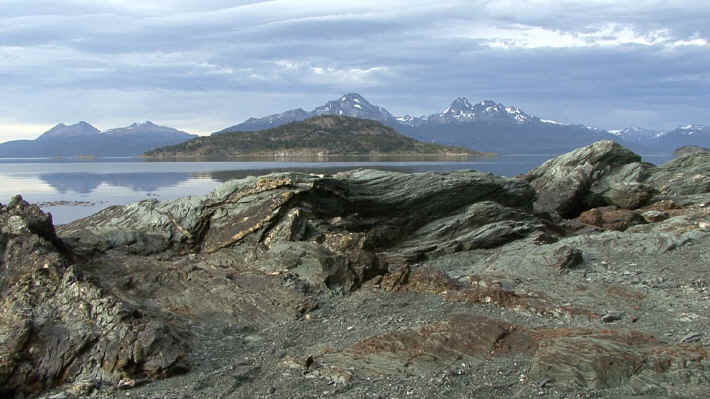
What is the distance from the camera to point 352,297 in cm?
1628

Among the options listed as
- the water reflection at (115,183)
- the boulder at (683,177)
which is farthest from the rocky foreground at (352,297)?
the water reflection at (115,183)

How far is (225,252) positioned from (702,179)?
99.6ft

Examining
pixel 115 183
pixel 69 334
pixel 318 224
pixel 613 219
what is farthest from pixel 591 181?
pixel 115 183

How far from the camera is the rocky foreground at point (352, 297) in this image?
11430 mm

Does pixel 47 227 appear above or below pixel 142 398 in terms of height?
above

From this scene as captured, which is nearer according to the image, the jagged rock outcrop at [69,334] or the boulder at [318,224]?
the jagged rock outcrop at [69,334]

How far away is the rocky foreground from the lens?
11.4 metres

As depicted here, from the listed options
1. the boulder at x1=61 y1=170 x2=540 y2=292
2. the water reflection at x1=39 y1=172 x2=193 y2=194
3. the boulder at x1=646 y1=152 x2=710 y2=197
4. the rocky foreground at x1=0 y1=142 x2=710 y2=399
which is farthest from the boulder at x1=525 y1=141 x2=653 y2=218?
the water reflection at x1=39 y1=172 x2=193 y2=194

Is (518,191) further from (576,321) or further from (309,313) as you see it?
(309,313)

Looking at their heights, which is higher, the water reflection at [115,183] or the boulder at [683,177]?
the boulder at [683,177]

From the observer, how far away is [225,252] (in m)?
19.4

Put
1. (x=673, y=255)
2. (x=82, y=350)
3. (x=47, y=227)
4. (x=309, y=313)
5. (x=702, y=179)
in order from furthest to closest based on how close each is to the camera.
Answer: (x=702, y=179), (x=673, y=255), (x=47, y=227), (x=309, y=313), (x=82, y=350)

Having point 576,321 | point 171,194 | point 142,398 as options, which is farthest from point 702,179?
point 171,194

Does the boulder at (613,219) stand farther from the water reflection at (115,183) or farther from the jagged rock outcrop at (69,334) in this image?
the water reflection at (115,183)
